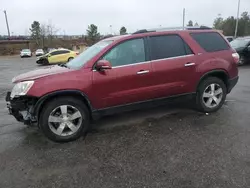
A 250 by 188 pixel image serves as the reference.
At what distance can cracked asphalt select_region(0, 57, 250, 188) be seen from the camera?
260cm

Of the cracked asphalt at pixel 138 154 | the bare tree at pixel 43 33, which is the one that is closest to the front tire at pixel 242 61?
the cracked asphalt at pixel 138 154

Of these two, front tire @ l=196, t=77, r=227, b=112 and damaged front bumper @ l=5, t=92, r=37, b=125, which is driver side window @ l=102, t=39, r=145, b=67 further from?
front tire @ l=196, t=77, r=227, b=112

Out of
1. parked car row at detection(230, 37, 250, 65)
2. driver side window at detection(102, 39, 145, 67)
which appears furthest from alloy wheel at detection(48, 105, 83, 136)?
parked car row at detection(230, 37, 250, 65)

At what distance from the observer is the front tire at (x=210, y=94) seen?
454cm

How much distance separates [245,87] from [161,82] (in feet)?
14.7

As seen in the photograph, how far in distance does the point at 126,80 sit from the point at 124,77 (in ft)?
0.22

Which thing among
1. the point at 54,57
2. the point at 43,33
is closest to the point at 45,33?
the point at 43,33

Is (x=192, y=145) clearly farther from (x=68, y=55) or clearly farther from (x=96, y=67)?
(x=68, y=55)

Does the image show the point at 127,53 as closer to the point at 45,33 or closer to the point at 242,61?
the point at 242,61

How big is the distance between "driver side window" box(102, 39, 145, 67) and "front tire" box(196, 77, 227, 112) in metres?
1.57

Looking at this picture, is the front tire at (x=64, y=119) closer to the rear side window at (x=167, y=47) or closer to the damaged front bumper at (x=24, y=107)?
the damaged front bumper at (x=24, y=107)

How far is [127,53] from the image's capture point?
3.88m

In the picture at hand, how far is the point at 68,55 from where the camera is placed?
21500mm

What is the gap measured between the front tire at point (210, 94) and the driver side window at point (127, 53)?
157 centimetres
